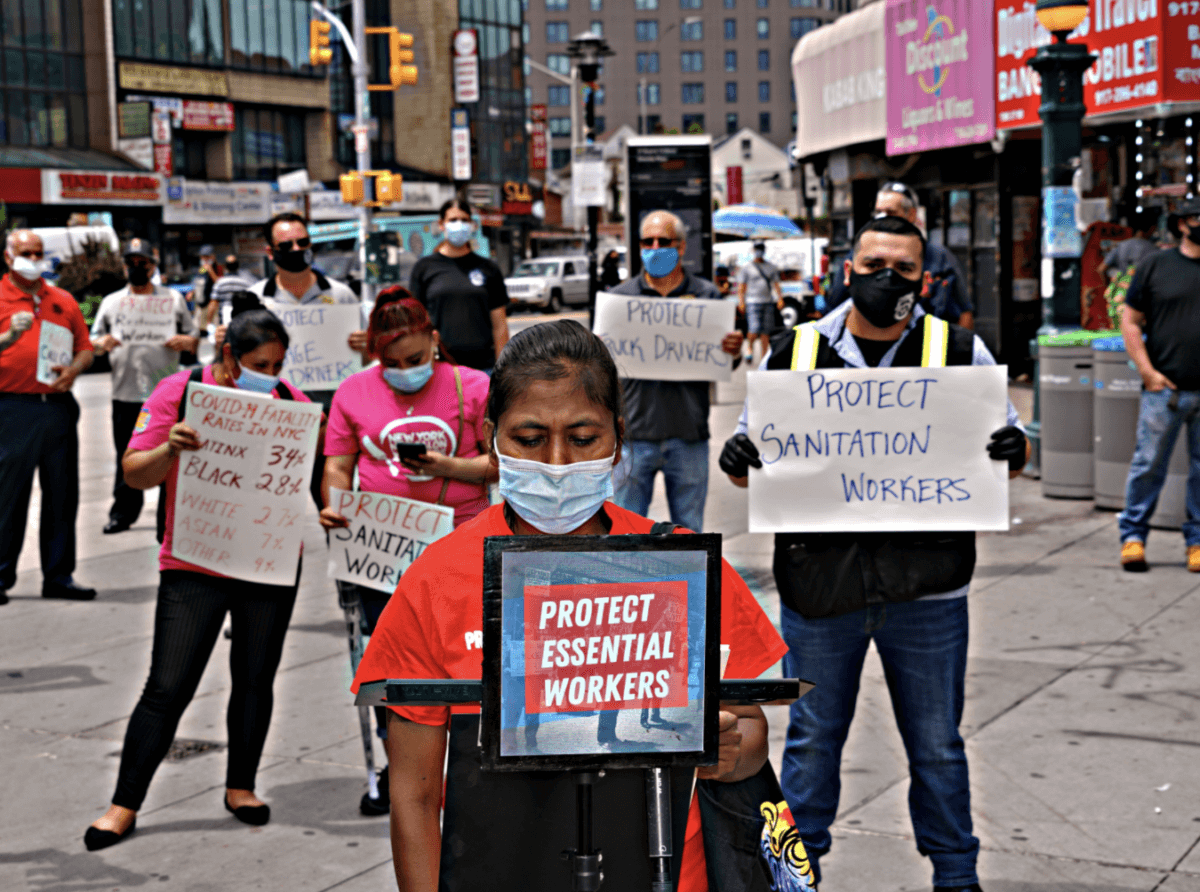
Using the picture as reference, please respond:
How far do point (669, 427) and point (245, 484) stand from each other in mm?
2408

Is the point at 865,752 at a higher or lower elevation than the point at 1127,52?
lower

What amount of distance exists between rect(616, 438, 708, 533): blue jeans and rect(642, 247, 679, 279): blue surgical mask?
0.84 metres

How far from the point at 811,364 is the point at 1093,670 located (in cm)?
308

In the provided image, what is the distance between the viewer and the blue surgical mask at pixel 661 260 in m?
6.99

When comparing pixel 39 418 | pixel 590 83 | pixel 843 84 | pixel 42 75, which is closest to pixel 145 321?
pixel 39 418

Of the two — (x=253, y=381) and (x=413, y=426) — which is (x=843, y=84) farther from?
(x=413, y=426)

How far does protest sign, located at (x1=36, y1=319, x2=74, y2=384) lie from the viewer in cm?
853

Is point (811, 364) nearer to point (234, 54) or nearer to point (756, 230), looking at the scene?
point (756, 230)

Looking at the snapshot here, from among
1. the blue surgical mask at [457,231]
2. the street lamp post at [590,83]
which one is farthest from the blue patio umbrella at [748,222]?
the blue surgical mask at [457,231]

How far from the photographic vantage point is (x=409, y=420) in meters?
4.81

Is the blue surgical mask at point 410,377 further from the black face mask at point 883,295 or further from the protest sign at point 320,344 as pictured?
the protest sign at point 320,344

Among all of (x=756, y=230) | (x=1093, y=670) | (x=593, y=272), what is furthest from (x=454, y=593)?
(x=756, y=230)

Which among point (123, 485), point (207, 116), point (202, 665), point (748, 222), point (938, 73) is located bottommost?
point (123, 485)

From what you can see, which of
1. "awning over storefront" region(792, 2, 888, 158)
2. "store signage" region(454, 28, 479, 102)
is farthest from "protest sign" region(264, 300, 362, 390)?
"store signage" region(454, 28, 479, 102)
